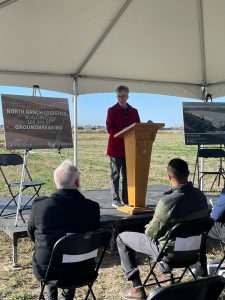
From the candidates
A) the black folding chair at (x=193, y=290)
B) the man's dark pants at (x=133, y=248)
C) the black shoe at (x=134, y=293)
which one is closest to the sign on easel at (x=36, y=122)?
the man's dark pants at (x=133, y=248)

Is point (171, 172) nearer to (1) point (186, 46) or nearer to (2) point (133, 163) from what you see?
(2) point (133, 163)

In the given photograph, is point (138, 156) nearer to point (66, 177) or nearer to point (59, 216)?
point (66, 177)

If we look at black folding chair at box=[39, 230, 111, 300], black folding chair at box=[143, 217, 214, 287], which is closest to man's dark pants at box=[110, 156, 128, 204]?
black folding chair at box=[143, 217, 214, 287]

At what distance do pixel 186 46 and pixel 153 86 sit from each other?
142cm

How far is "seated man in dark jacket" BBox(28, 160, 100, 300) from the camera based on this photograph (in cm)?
275

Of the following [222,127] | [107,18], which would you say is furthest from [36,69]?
[222,127]

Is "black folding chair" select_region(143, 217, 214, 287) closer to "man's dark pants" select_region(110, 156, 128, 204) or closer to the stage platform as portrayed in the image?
the stage platform

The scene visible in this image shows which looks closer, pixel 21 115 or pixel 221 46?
pixel 21 115

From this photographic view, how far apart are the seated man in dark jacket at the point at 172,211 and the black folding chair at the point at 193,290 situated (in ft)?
4.88

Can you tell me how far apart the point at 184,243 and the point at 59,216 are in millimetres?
1105

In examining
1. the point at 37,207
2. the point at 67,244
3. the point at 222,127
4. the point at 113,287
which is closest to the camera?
the point at 67,244

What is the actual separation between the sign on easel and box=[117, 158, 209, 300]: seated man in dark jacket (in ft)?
6.85

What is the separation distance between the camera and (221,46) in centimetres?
620

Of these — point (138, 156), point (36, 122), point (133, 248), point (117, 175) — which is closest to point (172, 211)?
point (133, 248)
